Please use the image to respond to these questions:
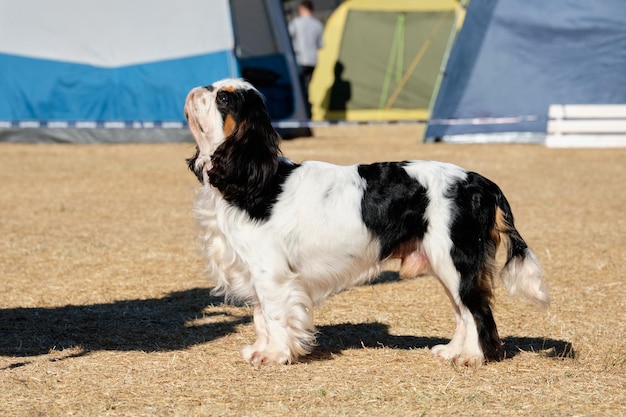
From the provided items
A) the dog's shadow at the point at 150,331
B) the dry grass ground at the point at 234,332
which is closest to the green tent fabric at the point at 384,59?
the dry grass ground at the point at 234,332

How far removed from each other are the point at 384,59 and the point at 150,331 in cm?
1776

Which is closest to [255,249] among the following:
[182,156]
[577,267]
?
[577,267]

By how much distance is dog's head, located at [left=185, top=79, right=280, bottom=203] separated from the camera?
16.4 ft

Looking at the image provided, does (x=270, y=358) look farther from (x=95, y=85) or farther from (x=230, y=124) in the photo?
(x=95, y=85)

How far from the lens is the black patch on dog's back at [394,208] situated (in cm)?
507

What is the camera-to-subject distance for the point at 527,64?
18.5m

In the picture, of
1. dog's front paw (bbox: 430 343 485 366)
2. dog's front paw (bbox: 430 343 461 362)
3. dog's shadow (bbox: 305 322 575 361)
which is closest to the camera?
dog's front paw (bbox: 430 343 485 366)

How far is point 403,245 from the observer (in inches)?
204

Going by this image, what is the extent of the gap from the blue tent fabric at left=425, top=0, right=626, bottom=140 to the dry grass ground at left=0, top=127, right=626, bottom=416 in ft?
23.1

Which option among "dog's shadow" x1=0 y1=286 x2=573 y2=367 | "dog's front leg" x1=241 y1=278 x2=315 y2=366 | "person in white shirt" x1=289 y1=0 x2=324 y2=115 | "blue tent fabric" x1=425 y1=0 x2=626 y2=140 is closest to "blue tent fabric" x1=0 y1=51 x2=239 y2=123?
"person in white shirt" x1=289 y1=0 x2=324 y2=115

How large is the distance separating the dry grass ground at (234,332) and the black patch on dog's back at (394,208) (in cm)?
72

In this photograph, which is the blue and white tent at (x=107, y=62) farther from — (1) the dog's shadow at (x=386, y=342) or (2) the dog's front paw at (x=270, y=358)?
(2) the dog's front paw at (x=270, y=358)

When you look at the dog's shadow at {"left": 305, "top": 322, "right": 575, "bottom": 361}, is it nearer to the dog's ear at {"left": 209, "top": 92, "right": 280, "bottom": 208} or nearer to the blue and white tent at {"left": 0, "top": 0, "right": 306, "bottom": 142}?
the dog's ear at {"left": 209, "top": 92, "right": 280, "bottom": 208}

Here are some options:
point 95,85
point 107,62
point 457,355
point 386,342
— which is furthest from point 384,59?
point 457,355
